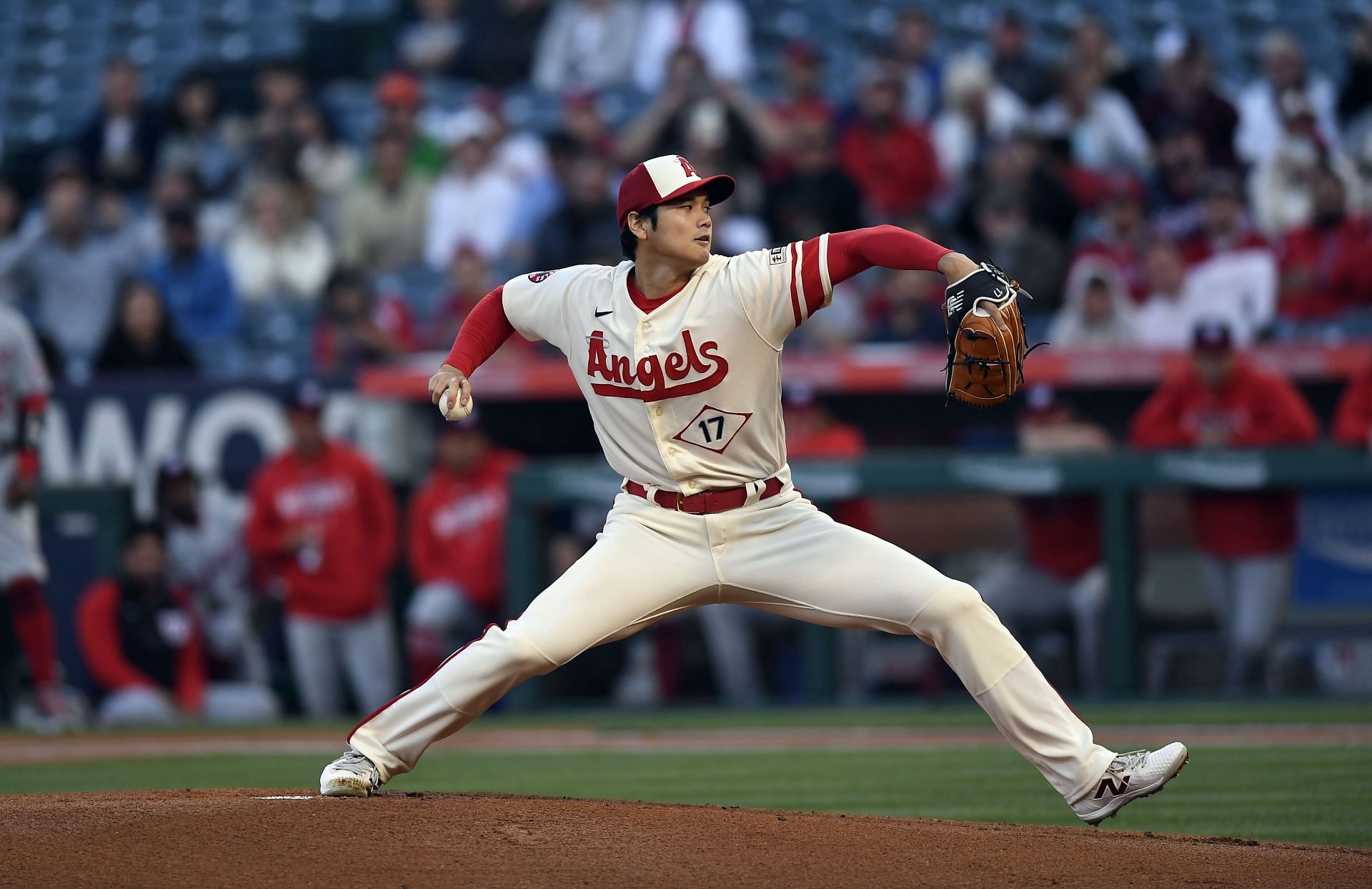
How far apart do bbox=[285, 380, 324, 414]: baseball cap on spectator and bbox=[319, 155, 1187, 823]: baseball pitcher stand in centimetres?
500

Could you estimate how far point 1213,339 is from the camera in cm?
834

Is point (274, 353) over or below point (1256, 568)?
over

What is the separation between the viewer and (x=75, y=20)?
1510 cm

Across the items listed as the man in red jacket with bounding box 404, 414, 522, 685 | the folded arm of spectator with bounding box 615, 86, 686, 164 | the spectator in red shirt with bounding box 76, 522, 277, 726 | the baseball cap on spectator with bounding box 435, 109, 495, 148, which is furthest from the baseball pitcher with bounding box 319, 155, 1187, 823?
the baseball cap on spectator with bounding box 435, 109, 495, 148

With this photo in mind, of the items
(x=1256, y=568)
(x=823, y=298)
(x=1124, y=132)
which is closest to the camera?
(x=823, y=298)

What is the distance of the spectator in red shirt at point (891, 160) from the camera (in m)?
10.9

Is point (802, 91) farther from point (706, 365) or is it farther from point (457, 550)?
point (706, 365)

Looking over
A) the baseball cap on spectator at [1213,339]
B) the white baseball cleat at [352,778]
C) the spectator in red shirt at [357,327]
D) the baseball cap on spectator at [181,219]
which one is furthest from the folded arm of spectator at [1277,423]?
the baseball cap on spectator at [181,219]

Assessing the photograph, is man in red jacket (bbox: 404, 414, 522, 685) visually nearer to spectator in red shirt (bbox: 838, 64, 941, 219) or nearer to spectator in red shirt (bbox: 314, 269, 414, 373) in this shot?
spectator in red shirt (bbox: 314, 269, 414, 373)

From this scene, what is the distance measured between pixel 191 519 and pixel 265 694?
3.31 ft

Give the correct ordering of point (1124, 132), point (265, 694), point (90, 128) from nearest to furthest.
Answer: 1. point (265, 694)
2. point (1124, 132)
3. point (90, 128)

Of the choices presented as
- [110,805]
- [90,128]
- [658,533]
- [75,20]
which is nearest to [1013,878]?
[658,533]

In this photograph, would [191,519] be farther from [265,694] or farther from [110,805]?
[110,805]

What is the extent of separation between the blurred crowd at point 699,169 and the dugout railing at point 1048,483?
865 mm
